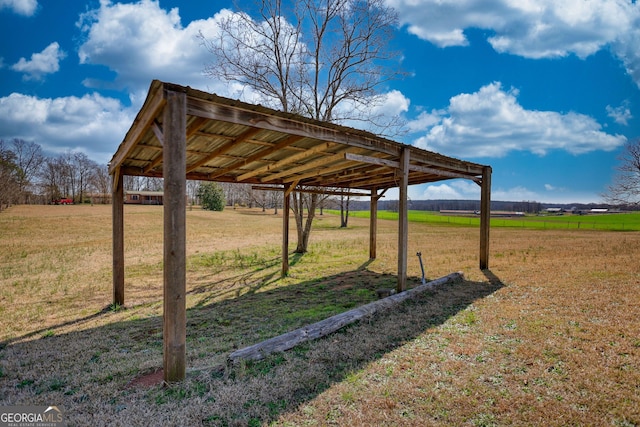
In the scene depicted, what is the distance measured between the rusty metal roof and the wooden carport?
14 mm

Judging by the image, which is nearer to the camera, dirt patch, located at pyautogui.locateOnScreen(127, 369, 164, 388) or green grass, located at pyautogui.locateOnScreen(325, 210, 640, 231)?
dirt patch, located at pyautogui.locateOnScreen(127, 369, 164, 388)

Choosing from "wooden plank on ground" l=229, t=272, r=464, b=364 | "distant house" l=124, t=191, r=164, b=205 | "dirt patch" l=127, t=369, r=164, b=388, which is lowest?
"dirt patch" l=127, t=369, r=164, b=388

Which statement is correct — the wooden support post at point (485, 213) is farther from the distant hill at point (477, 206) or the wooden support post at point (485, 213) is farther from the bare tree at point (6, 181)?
the distant hill at point (477, 206)

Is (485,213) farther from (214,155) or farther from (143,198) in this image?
(143,198)

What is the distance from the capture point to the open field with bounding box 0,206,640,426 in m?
2.90

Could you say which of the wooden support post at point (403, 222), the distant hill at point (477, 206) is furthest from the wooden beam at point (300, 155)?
the distant hill at point (477, 206)

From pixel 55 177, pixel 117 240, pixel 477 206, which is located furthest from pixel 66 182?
pixel 477 206

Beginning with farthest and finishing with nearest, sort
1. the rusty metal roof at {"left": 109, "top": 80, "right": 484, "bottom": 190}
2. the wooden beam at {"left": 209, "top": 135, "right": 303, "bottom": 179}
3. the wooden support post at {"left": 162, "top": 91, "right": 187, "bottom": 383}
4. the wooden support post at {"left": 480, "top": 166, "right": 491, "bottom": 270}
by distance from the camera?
the wooden support post at {"left": 480, "top": 166, "right": 491, "bottom": 270} < the wooden beam at {"left": 209, "top": 135, "right": 303, "bottom": 179} < the rusty metal roof at {"left": 109, "top": 80, "right": 484, "bottom": 190} < the wooden support post at {"left": 162, "top": 91, "right": 187, "bottom": 383}

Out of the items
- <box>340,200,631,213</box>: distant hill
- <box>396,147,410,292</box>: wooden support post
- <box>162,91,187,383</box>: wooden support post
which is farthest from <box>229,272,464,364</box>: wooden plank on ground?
<box>340,200,631,213</box>: distant hill

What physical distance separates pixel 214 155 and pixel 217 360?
371cm

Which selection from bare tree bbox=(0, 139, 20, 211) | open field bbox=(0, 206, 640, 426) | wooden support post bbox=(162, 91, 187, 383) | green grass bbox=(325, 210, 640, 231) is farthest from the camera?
green grass bbox=(325, 210, 640, 231)

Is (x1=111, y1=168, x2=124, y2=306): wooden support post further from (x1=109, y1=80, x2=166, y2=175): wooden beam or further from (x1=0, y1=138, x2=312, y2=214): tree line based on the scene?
(x1=0, y1=138, x2=312, y2=214): tree line

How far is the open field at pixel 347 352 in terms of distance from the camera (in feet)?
9.52

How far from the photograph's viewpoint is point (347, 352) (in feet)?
13.4
